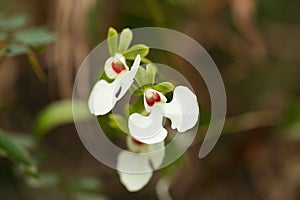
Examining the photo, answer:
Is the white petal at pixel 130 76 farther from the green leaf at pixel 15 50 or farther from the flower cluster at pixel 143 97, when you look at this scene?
the green leaf at pixel 15 50

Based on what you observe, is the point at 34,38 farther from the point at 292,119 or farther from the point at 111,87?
the point at 292,119

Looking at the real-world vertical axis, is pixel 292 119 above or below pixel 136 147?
above

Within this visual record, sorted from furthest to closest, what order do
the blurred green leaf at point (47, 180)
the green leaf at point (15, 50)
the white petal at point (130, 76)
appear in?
1. the blurred green leaf at point (47, 180)
2. the green leaf at point (15, 50)
3. the white petal at point (130, 76)

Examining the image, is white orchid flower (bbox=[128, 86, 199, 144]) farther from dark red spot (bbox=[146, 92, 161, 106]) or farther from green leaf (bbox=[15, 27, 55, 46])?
green leaf (bbox=[15, 27, 55, 46])

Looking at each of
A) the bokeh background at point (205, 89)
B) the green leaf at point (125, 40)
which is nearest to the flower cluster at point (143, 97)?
the green leaf at point (125, 40)

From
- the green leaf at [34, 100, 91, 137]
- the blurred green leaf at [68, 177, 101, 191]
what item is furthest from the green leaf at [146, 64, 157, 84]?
the green leaf at [34, 100, 91, 137]

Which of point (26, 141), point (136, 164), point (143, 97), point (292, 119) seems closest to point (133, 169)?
point (136, 164)

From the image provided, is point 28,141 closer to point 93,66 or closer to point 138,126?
point 93,66
